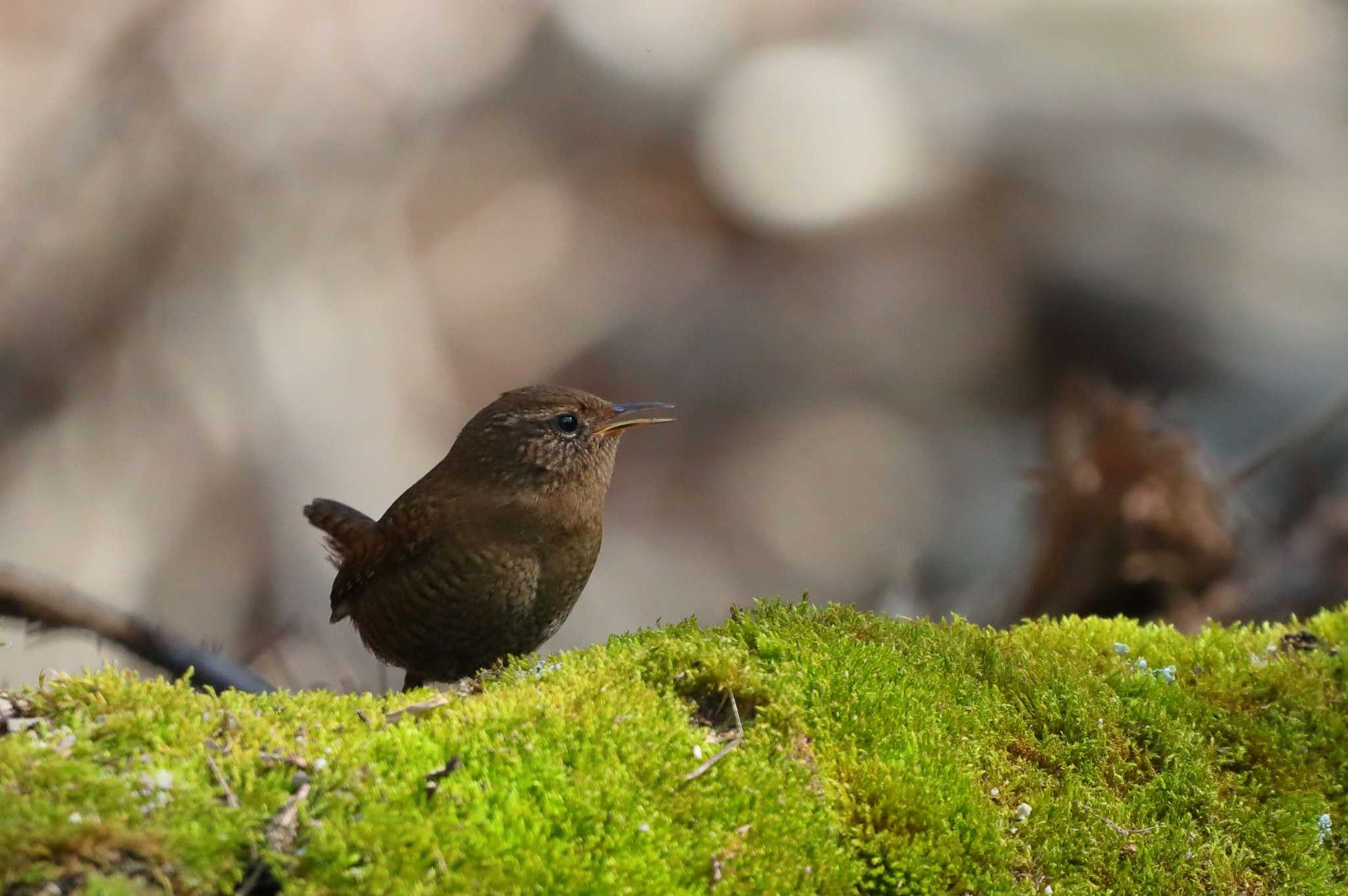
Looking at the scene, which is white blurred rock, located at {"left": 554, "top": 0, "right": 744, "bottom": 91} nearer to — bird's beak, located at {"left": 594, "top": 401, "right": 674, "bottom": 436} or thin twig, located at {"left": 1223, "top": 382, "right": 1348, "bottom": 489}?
bird's beak, located at {"left": 594, "top": 401, "right": 674, "bottom": 436}

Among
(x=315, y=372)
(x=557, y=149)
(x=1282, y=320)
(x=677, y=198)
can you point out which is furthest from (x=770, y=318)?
(x=1282, y=320)

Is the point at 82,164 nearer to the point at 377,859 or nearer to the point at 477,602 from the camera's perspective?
the point at 477,602

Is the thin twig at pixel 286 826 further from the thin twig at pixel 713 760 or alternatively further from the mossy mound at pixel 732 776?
the thin twig at pixel 713 760

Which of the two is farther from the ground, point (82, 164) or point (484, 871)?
point (82, 164)

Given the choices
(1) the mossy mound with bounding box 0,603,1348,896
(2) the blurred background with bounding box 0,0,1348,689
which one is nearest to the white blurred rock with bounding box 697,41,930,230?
(2) the blurred background with bounding box 0,0,1348,689

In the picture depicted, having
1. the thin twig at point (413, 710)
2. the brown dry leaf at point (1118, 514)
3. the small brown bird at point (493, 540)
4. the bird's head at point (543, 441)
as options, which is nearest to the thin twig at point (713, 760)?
the thin twig at point (413, 710)
